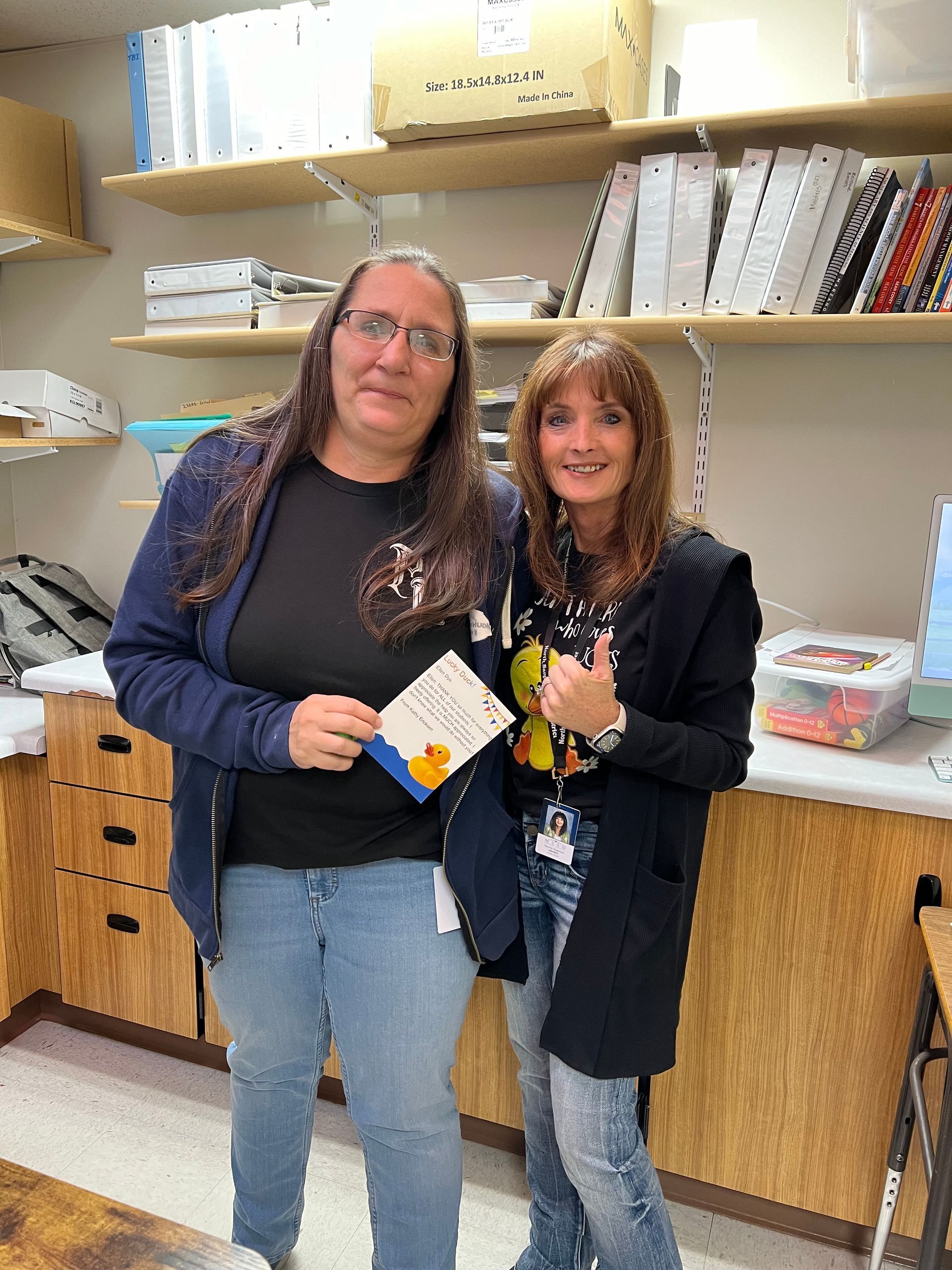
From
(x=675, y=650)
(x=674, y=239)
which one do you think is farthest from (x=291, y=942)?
(x=674, y=239)

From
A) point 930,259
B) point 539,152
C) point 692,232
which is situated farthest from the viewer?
point 539,152

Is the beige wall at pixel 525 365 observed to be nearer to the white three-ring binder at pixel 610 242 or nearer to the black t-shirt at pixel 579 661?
the white three-ring binder at pixel 610 242

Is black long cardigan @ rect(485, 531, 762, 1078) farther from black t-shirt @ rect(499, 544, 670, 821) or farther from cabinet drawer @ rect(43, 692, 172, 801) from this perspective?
cabinet drawer @ rect(43, 692, 172, 801)

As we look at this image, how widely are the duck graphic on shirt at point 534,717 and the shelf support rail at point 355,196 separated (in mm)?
1143

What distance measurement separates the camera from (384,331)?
1173mm

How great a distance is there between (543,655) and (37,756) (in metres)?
1.42

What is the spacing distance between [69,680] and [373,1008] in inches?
44.4

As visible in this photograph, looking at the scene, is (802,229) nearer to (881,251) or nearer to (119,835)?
(881,251)

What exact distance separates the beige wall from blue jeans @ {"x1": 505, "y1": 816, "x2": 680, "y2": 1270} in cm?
110

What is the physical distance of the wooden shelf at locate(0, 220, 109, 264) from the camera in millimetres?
2229

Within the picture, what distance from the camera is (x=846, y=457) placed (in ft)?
6.53

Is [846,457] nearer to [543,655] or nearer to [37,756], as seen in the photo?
[543,655]

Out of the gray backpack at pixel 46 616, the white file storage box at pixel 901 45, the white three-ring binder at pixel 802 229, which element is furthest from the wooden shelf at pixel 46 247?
the white file storage box at pixel 901 45

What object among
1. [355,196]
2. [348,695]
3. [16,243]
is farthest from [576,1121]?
[16,243]
